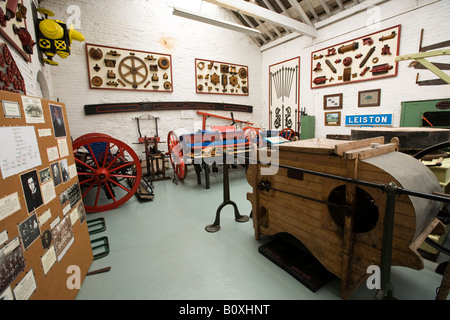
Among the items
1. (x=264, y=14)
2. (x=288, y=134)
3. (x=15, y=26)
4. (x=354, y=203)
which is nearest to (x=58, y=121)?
(x=15, y=26)

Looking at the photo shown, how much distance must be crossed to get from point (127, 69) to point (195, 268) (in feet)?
19.7

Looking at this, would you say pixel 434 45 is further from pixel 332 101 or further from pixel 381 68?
pixel 332 101

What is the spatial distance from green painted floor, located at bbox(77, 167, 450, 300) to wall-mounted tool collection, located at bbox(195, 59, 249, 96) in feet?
17.4

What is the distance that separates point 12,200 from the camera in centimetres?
114

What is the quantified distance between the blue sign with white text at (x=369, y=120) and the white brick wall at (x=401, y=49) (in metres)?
0.12

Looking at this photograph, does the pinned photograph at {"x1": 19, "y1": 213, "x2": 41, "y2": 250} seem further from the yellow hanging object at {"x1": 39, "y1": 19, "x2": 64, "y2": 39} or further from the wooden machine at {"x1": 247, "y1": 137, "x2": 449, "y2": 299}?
the yellow hanging object at {"x1": 39, "y1": 19, "x2": 64, "y2": 39}

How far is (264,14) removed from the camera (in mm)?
5559

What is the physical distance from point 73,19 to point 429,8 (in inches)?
326

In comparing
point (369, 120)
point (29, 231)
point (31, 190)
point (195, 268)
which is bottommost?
point (195, 268)

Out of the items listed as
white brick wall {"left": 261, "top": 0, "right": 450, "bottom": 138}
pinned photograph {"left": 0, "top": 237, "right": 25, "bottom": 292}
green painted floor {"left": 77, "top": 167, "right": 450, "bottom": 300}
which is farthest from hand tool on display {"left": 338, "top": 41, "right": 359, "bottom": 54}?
pinned photograph {"left": 0, "top": 237, "right": 25, "bottom": 292}

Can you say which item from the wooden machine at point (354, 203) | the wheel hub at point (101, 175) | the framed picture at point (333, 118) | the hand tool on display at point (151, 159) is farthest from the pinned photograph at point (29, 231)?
the framed picture at point (333, 118)

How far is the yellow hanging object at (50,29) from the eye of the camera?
10.6 feet

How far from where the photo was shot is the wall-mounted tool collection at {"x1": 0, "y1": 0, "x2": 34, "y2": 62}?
2.00 metres

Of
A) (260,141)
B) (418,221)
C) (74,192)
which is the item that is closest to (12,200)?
(74,192)
